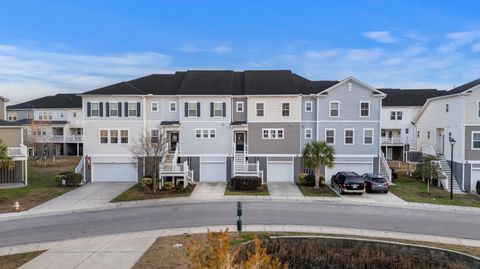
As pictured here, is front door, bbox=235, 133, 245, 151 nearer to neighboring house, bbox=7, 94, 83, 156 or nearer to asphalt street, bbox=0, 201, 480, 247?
asphalt street, bbox=0, 201, 480, 247

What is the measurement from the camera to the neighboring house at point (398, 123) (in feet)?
168

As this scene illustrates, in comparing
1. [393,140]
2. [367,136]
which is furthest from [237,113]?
[393,140]

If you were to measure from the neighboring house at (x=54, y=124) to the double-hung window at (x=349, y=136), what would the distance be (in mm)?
44535

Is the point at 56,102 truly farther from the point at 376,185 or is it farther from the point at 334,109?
the point at 376,185

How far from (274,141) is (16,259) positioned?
22.9 metres

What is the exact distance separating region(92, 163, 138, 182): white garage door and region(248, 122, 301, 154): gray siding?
36.8 ft

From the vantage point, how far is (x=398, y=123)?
5197cm

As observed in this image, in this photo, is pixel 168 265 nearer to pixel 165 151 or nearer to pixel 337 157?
pixel 165 151

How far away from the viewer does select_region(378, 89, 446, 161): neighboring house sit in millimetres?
51281

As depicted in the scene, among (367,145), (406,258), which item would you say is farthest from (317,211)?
(367,145)

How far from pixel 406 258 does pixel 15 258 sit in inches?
568

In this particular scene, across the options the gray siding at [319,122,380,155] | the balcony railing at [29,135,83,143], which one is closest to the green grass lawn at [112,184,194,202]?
the gray siding at [319,122,380,155]

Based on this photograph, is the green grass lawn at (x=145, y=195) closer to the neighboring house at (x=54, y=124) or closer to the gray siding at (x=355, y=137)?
the gray siding at (x=355, y=137)

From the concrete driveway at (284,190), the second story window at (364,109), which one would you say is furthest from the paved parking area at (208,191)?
the second story window at (364,109)
